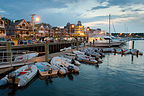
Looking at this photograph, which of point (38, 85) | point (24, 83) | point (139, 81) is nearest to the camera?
point (24, 83)

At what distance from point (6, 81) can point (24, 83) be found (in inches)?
78.7

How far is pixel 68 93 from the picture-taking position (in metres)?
11.3

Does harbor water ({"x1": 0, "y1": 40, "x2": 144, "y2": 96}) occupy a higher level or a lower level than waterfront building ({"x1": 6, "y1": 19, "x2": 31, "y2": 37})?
lower

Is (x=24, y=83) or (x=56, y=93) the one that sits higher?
(x=24, y=83)

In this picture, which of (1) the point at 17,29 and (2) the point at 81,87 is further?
(1) the point at 17,29

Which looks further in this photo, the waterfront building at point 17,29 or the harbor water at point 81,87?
the waterfront building at point 17,29

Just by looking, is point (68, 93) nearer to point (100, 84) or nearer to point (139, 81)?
point (100, 84)

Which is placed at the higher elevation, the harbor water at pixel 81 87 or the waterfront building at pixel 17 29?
the waterfront building at pixel 17 29

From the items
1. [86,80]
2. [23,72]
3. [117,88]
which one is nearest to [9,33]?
[23,72]

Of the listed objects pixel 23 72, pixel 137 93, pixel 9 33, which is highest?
pixel 9 33

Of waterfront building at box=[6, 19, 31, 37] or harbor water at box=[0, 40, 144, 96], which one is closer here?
harbor water at box=[0, 40, 144, 96]

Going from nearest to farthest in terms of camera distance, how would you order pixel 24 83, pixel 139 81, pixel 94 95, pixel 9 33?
pixel 94 95 → pixel 24 83 → pixel 139 81 → pixel 9 33

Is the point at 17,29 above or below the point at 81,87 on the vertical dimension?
above

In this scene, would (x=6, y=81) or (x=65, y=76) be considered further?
(x=65, y=76)
